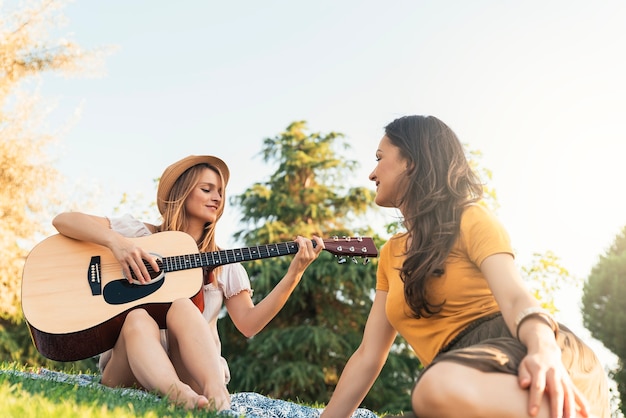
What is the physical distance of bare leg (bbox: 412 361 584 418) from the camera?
5.83 feet

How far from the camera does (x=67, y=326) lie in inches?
133

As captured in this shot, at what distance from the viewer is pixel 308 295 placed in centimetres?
1304

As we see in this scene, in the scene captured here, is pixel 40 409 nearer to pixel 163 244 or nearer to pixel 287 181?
pixel 163 244

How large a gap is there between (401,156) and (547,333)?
943 millimetres

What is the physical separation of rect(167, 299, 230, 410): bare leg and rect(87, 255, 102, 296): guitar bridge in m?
0.46

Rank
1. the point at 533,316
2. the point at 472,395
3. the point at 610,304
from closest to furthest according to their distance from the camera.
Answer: the point at 472,395, the point at 533,316, the point at 610,304

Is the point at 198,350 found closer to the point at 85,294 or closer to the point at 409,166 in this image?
the point at 85,294

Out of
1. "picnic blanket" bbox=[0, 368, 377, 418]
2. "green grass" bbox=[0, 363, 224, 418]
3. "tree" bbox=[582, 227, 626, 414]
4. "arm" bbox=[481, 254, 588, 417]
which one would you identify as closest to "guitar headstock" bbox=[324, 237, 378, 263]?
"picnic blanket" bbox=[0, 368, 377, 418]

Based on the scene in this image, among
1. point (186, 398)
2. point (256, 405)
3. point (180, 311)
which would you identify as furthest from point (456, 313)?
point (256, 405)

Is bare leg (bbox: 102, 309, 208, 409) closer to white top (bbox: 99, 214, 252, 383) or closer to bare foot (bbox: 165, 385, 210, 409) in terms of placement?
bare foot (bbox: 165, 385, 210, 409)

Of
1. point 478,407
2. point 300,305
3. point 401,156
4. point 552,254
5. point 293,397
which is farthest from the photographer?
point 300,305

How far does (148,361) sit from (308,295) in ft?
33.0

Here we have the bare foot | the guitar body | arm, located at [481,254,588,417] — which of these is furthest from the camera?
the guitar body

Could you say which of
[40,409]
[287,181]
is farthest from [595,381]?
[287,181]
